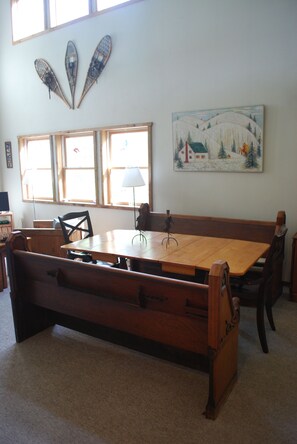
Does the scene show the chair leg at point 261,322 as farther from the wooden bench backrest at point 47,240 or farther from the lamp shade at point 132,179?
the wooden bench backrest at point 47,240

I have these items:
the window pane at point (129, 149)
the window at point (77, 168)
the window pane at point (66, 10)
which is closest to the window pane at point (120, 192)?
the window pane at point (129, 149)

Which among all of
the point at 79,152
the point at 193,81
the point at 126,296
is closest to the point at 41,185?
the point at 79,152

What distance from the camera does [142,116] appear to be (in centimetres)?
482

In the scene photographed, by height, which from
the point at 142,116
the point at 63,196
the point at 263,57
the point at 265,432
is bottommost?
the point at 265,432

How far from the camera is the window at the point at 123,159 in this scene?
498 centimetres

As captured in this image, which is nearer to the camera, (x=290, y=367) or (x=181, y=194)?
(x=290, y=367)

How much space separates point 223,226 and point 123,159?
212cm

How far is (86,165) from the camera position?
572 cm

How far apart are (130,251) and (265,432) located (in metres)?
1.65

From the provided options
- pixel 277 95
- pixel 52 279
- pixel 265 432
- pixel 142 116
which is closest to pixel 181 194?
pixel 142 116

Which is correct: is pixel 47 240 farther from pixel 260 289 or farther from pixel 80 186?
pixel 260 289

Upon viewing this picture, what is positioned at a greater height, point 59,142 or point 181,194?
point 59,142

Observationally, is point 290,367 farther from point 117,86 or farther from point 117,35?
point 117,35

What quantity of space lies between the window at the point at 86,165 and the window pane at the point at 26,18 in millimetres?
1849
